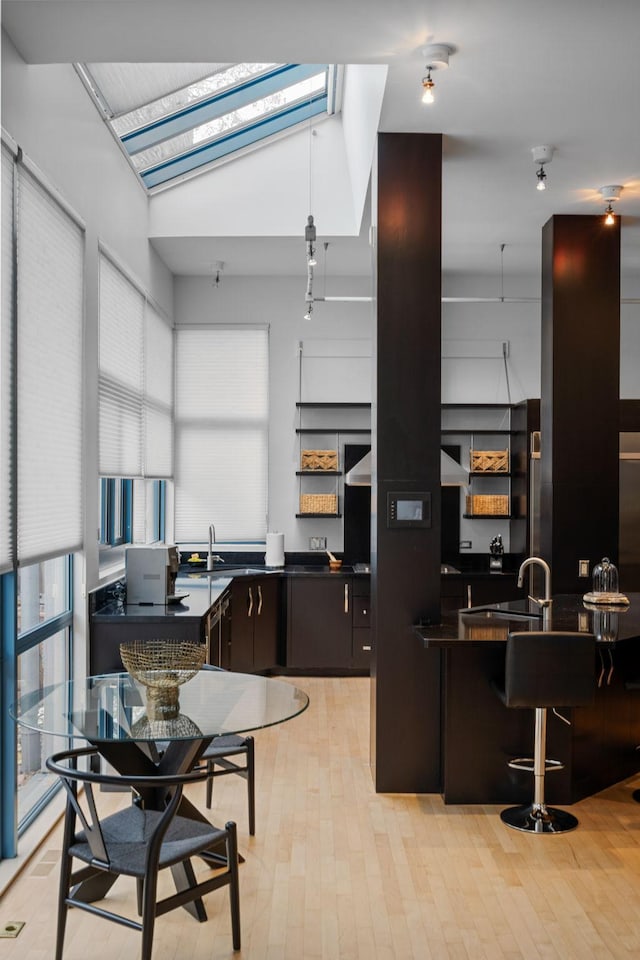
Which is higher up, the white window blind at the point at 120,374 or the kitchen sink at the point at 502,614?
the white window blind at the point at 120,374

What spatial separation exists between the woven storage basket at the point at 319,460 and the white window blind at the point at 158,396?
118 cm

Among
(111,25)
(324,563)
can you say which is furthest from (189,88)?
(324,563)

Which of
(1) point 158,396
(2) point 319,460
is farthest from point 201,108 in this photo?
(2) point 319,460

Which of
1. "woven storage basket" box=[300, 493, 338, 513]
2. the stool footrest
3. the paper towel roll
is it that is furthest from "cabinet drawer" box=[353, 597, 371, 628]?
the stool footrest

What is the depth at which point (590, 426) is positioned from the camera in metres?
5.77

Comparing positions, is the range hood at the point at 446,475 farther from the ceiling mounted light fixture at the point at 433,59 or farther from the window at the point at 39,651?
the ceiling mounted light fixture at the point at 433,59

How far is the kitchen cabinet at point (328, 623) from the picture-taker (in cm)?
716

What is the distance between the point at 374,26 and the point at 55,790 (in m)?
3.84

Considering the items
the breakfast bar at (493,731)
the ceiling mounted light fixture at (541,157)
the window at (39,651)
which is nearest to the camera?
the window at (39,651)

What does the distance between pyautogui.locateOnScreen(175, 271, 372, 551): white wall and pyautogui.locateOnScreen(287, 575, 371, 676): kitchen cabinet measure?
0.93 meters

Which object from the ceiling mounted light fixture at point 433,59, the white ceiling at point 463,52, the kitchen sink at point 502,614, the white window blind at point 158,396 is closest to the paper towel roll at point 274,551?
the white window blind at point 158,396

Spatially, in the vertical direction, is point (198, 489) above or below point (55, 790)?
above

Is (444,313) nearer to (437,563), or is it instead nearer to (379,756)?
(437,563)

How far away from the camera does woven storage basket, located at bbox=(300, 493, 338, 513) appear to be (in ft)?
25.2
